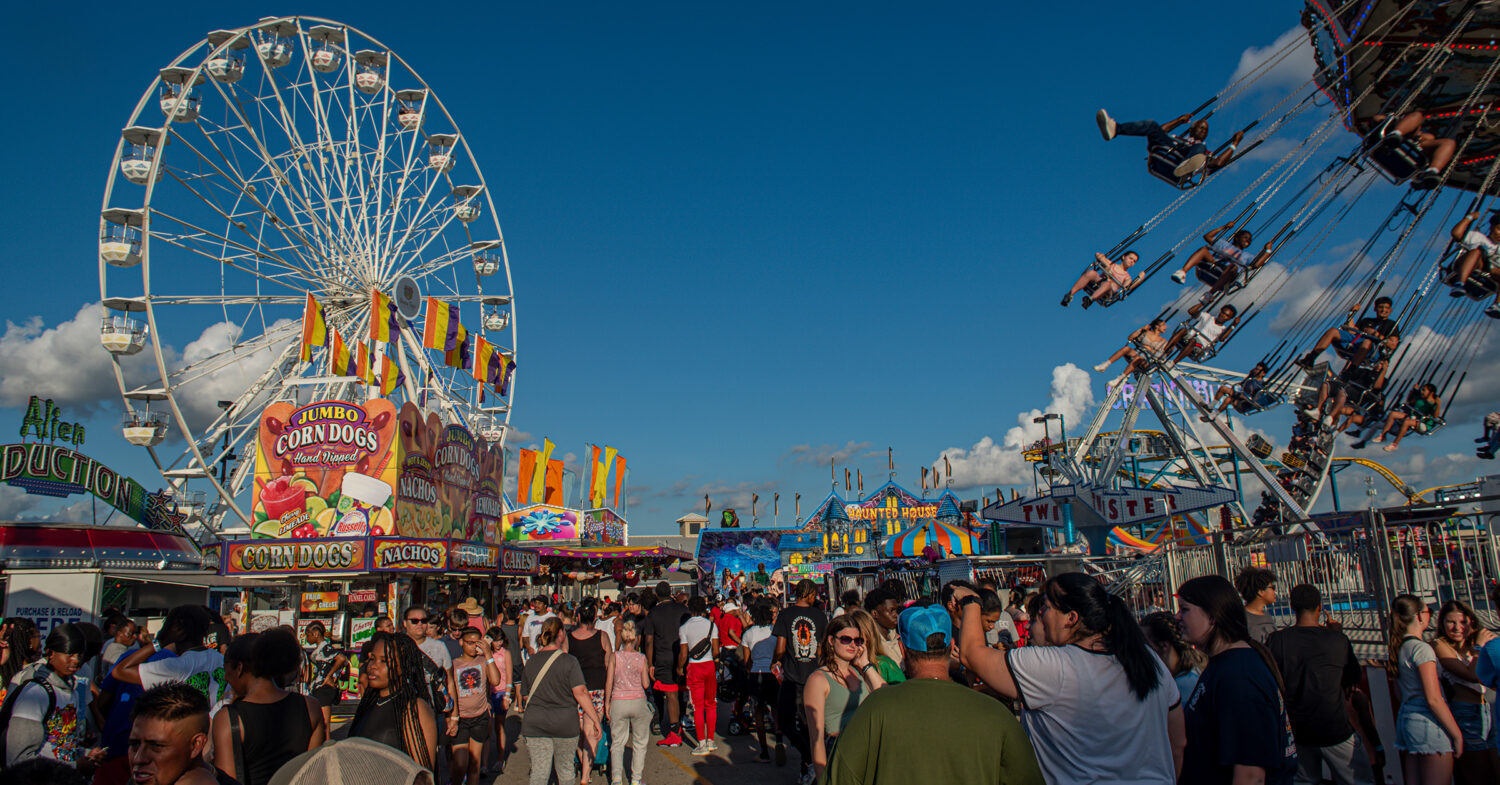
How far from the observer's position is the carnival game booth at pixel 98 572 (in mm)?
15141

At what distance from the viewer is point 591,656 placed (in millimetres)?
8133

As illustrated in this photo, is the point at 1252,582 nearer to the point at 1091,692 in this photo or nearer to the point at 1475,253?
the point at 1091,692

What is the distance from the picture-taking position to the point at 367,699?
4164 millimetres

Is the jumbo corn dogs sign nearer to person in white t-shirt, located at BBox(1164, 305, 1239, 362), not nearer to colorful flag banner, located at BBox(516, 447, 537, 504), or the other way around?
colorful flag banner, located at BBox(516, 447, 537, 504)

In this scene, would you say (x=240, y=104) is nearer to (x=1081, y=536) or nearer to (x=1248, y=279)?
(x=1248, y=279)

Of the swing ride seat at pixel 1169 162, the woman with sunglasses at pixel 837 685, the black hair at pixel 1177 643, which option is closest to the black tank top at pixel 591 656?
the woman with sunglasses at pixel 837 685

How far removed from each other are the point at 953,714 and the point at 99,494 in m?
24.3

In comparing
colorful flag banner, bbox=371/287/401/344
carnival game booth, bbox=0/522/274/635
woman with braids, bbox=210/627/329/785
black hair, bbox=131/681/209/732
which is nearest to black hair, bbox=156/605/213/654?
woman with braids, bbox=210/627/329/785

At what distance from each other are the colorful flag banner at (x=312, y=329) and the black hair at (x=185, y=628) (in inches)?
668

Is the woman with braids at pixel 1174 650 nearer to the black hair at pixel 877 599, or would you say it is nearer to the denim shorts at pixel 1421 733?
the denim shorts at pixel 1421 733

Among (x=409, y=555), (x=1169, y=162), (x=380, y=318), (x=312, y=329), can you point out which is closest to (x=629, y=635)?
(x=1169, y=162)

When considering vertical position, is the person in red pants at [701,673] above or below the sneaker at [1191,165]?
below

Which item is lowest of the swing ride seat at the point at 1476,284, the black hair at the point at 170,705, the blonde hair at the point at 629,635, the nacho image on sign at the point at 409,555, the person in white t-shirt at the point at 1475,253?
the blonde hair at the point at 629,635

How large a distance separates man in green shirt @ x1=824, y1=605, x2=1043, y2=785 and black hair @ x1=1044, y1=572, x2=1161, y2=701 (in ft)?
2.37
